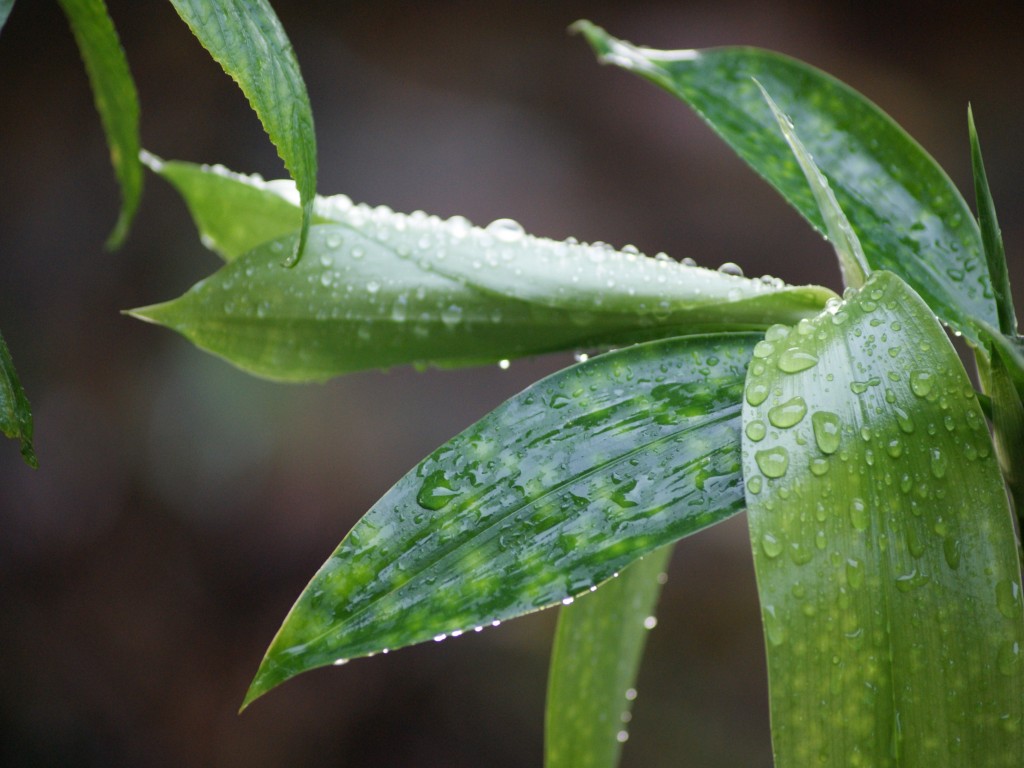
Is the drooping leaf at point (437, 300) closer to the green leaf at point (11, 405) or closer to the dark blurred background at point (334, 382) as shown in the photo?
the green leaf at point (11, 405)

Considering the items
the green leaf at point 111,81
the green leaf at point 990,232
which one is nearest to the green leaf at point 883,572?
the green leaf at point 990,232

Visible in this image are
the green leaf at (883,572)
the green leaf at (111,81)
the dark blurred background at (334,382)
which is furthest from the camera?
the dark blurred background at (334,382)

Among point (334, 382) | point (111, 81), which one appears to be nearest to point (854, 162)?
point (111, 81)

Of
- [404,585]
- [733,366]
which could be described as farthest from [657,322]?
[404,585]

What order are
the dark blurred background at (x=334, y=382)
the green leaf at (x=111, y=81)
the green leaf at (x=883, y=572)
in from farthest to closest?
the dark blurred background at (x=334, y=382)
the green leaf at (x=111, y=81)
the green leaf at (x=883, y=572)

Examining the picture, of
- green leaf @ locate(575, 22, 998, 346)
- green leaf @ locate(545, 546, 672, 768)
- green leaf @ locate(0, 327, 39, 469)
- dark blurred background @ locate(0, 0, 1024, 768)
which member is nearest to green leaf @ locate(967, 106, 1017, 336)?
green leaf @ locate(575, 22, 998, 346)

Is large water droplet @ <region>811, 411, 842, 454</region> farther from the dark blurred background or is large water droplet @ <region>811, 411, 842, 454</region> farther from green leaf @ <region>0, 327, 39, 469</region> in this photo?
the dark blurred background
